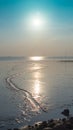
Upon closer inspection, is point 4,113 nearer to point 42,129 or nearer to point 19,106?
point 19,106

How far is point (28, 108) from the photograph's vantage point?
69.2 feet

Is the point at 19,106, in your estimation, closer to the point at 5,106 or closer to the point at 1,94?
the point at 5,106

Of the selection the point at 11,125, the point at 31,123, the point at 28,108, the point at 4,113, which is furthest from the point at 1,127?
the point at 28,108

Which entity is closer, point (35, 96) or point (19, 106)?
point (19, 106)

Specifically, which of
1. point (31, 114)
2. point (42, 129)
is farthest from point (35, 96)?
point (42, 129)

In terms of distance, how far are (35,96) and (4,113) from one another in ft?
25.4

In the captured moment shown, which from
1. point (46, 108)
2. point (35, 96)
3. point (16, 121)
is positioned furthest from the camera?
point (35, 96)

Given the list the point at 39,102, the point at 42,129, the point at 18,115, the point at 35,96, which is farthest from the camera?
the point at 35,96

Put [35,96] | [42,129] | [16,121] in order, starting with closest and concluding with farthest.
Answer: [42,129] < [16,121] < [35,96]

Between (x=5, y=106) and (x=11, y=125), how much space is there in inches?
210

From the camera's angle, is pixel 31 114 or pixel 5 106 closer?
pixel 31 114

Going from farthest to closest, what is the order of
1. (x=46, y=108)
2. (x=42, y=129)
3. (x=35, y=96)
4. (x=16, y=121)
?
(x=35, y=96), (x=46, y=108), (x=16, y=121), (x=42, y=129)

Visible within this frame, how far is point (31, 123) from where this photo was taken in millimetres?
16594

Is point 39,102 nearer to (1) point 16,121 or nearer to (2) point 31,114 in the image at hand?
(2) point 31,114
